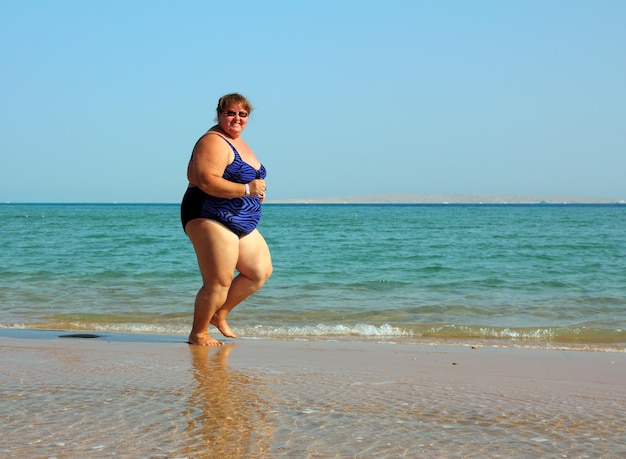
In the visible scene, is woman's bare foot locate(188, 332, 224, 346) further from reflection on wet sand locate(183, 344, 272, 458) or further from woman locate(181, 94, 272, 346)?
reflection on wet sand locate(183, 344, 272, 458)

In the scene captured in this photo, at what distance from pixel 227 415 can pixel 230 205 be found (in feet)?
Answer: 7.84

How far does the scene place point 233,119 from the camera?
5293 mm

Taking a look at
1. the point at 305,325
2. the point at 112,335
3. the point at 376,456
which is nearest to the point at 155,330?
the point at 112,335

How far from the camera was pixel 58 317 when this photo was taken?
304 inches

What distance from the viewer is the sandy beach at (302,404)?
258 centimetres

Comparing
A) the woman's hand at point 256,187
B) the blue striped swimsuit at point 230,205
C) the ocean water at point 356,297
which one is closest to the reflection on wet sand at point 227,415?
the blue striped swimsuit at point 230,205

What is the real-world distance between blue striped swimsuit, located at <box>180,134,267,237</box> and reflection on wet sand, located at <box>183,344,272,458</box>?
49.1 inches

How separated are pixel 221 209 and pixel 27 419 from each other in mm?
2502

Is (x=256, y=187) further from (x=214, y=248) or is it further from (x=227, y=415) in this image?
(x=227, y=415)

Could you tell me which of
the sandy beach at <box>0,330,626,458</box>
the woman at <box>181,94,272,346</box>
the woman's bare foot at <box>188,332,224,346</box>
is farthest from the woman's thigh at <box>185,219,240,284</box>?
the sandy beach at <box>0,330,626,458</box>

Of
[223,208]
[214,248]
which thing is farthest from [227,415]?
[223,208]

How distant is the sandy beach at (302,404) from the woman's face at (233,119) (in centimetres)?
144

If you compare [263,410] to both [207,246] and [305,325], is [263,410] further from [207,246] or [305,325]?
[305,325]

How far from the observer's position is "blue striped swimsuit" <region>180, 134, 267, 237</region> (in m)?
5.19
